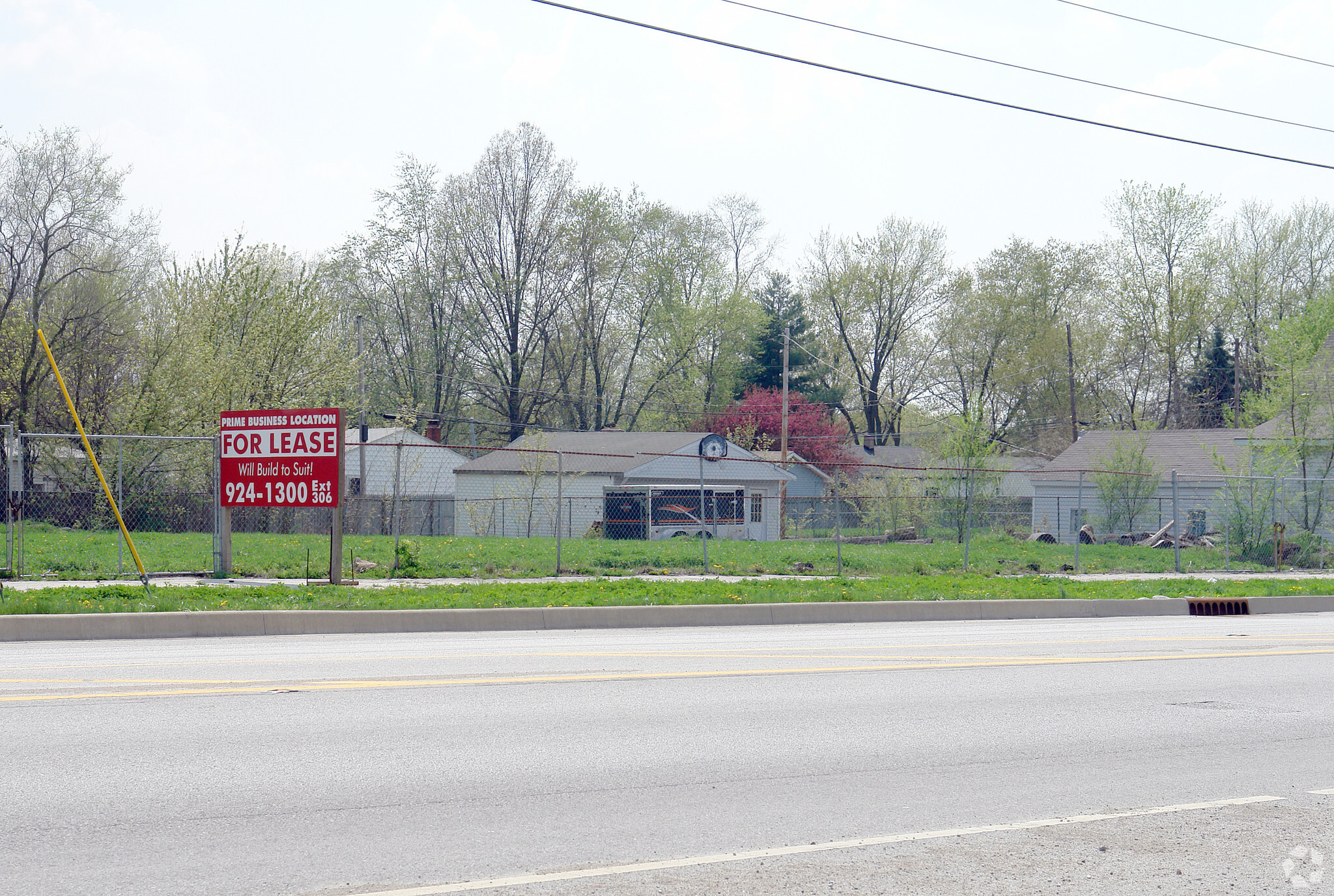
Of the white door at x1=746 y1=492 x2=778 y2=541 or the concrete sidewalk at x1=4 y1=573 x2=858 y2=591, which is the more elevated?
the white door at x1=746 y1=492 x2=778 y2=541

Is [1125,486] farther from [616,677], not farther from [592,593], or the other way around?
[616,677]

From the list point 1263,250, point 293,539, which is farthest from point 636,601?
point 1263,250

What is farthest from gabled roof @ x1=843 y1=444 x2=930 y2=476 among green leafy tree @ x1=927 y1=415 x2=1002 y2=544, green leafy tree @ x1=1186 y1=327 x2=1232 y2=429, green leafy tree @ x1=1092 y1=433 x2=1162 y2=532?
green leafy tree @ x1=927 y1=415 x2=1002 y2=544

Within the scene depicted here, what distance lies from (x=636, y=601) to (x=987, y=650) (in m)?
5.20

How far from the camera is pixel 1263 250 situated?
55656 millimetres

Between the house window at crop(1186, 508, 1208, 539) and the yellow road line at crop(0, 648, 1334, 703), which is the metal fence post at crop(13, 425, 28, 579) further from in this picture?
the house window at crop(1186, 508, 1208, 539)

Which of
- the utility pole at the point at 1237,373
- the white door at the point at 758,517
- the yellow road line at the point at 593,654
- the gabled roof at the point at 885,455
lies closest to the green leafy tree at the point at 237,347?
the white door at the point at 758,517

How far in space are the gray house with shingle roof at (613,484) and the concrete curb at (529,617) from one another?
16.8 meters

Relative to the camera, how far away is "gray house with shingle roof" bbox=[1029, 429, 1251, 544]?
3941 cm

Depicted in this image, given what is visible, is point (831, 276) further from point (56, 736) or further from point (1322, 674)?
point (56, 736)

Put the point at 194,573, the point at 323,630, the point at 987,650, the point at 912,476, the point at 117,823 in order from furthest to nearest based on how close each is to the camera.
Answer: the point at 912,476 < the point at 194,573 < the point at 323,630 < the point at 987,650 < the point at 117,823

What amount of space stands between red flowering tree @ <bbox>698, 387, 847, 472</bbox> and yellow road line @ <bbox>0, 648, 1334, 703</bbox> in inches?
1808

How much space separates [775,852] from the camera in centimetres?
497

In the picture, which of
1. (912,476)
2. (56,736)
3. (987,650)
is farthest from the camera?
(912,476)
